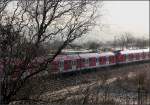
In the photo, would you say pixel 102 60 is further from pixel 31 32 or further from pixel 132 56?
pixel 31 32

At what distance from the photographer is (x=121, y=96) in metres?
24.6

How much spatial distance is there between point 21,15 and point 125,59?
3769cm

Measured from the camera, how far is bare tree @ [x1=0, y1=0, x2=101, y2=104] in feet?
37.8

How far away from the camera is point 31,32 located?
12336 millimetres

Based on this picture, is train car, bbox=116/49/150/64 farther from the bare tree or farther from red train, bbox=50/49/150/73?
the bare tree

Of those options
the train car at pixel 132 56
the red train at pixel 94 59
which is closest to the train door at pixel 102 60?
the red train at pixel 94 59

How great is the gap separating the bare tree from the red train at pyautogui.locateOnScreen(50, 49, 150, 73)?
34.5 feet

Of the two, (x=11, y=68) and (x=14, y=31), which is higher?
(x=14, y=31)

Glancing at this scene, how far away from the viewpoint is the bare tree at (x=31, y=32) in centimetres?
1153

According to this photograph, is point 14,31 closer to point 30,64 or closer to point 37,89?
point 30,64

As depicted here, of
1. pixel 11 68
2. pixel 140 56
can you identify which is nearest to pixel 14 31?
pixel 11 68

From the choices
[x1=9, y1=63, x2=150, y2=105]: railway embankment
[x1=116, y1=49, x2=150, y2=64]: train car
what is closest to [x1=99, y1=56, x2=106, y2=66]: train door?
[x1=9, y1=63, x2=150, y2=105]: railway embankment

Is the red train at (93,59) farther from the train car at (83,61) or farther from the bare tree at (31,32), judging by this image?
the bare tree at (31,32)

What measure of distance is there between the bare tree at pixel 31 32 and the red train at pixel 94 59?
1052 cm
